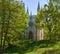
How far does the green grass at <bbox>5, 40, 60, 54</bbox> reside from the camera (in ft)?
103

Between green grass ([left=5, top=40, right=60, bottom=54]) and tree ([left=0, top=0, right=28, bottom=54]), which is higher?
tree ([left=0, top=0, right=28, bottom=54])

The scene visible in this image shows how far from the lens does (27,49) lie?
113 feet

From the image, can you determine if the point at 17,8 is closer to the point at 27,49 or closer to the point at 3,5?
the point at 3,5

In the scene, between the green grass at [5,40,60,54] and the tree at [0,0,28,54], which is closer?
the tree at [0,0,28,54]

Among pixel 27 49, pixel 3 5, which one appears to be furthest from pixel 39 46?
pixel 3 5

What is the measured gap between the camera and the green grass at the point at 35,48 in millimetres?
31414

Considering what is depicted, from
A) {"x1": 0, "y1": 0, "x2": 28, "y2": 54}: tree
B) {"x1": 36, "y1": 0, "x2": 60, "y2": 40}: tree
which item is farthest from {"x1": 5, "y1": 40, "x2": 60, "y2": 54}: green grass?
{"x1": 36, "y1": 0, "x2": 60, "y2": 40}: tree

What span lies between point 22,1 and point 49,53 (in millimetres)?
7723

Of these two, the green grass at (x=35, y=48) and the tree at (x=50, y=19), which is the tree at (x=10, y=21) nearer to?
the green grass at (x=35, y=48)

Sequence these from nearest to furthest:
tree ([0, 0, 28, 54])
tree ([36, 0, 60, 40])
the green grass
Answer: tree ([0, 0, 28, 54]) < the green grass < tree ([36, 0, 60, 40])

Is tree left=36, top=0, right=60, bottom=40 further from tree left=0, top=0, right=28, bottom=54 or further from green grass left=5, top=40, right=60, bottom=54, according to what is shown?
tree left=0, top=0, right=28, bottom=54

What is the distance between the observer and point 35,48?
34719 mm

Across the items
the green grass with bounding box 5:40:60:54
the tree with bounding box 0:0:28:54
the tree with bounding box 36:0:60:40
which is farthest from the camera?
the tree with bounding box 36:0:60:40

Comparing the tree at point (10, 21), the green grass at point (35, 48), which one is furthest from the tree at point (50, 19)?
the tree at point (10, 21)
